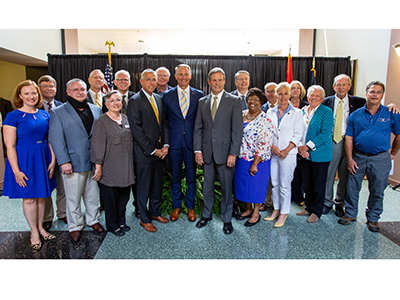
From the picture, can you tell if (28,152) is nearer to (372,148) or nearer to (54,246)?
(54,246)

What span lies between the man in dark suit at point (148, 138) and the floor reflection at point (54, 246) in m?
A: 0.62

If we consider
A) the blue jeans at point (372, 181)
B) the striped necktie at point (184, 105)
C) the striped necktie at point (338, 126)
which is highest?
the striped necktie at point (184, 105)

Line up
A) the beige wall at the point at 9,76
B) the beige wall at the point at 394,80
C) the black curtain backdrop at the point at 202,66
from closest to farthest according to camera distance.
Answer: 1. the beige wall at the point at 394,80
2. the black curtain backdrop at the point at 202,66
3. the beige wall at the point at 9,76

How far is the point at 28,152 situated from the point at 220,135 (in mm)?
2040

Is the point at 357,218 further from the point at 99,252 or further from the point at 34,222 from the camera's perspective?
the point at 34,222

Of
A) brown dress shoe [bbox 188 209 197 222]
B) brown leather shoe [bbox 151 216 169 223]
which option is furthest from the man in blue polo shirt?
brown leather shoe [bbox 151 216 169 223]

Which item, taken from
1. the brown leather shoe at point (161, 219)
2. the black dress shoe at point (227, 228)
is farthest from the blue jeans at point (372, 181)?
the brown leather shoe at point (161, 219)

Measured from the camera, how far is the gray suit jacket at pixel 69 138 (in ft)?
8.77

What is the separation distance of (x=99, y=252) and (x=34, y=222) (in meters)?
0.85

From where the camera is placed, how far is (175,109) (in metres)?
3.07

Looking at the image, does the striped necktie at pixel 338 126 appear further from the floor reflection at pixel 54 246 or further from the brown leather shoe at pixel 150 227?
the floor reflection at pixel 54 246

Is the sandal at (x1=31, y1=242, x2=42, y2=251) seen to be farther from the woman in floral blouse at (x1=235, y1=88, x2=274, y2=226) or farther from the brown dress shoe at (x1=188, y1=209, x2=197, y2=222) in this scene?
the woman in floral blouse at (x1=235, y1=88, x2=274, y2=226)

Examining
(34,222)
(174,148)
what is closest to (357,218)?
(174,148)

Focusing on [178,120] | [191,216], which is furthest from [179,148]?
[191,216]
